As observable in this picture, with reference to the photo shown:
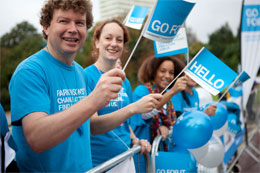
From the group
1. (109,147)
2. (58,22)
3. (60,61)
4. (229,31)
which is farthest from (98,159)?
(229,31)

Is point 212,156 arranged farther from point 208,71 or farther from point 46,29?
point 46,29

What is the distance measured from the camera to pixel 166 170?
2.41 m

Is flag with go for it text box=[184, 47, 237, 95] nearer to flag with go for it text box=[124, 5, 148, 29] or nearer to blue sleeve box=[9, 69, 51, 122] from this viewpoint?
flag with go for it text box=[124, 5, 148, 29]

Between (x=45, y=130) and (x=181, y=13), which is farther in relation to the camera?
(x=181, y=13)

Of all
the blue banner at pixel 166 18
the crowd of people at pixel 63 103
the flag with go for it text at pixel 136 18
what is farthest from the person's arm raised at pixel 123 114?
the flag with go for it text at pixel 136 18

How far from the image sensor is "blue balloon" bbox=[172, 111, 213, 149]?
2539 millimetres

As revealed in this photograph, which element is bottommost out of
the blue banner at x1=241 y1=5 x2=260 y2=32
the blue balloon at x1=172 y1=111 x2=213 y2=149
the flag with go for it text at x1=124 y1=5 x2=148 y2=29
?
the blue balloon at x1=172 y1=111 x2=213 y2=149

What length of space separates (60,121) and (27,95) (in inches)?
8.6

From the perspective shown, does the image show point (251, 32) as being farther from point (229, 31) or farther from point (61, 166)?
point (229, 31)

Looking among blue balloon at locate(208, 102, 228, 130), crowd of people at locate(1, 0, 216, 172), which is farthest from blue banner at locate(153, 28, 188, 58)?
blue balloon at locate(208, 102, 228, 130)

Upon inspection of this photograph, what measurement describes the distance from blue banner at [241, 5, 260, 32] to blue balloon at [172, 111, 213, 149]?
14.1ft

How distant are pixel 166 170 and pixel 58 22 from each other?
1696mm

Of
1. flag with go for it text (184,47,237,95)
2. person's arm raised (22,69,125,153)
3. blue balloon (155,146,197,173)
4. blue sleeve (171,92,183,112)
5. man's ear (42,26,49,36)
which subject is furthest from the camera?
blue sleeve (171,92,183,112)

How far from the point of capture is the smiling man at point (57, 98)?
42.8 inches
